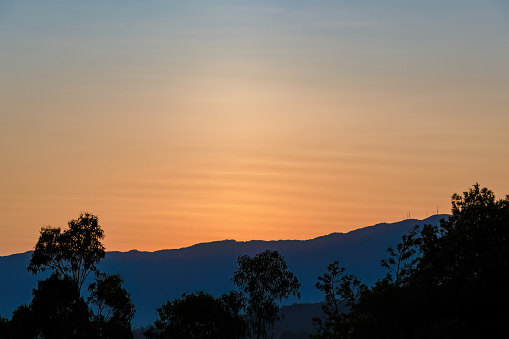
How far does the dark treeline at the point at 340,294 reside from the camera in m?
80.8

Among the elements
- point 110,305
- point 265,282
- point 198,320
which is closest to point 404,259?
point 110,305

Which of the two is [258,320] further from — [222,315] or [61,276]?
[61,276]

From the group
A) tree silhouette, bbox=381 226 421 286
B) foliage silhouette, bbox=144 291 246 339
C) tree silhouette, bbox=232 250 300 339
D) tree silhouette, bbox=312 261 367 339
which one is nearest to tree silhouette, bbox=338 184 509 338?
tree silhouette, bbox=381 226 421 286

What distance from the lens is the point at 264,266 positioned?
138 m

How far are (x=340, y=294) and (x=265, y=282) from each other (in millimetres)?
29515

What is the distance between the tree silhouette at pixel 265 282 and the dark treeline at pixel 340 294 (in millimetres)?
161

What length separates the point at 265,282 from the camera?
138250mm

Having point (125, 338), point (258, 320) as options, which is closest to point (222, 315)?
point (258, 320)

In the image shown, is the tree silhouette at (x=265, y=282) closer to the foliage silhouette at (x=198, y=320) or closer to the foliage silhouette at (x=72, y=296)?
the foliage silhouette at (x=198, y=320)

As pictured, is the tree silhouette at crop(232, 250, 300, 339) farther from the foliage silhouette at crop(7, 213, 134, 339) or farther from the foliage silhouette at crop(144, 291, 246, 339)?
the foliage silhouette at crop(7, 213, 134, 339)

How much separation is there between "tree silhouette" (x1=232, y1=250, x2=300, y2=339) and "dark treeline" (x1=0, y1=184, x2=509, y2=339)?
161mm

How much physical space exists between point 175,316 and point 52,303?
42.3 meters

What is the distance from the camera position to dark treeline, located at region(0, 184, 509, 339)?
80812 mm

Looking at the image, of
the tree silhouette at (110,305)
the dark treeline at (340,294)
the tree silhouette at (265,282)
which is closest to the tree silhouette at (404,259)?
the dark treeline at (340,294)
